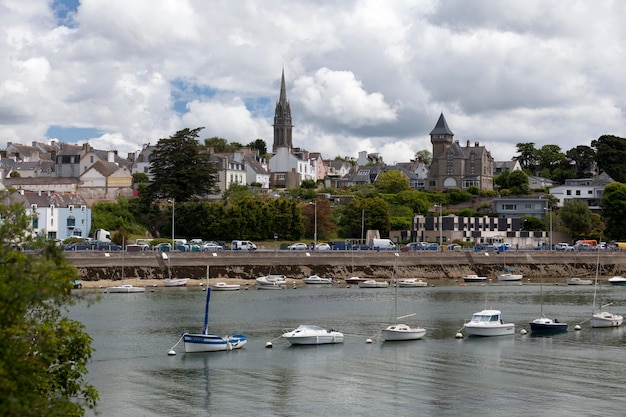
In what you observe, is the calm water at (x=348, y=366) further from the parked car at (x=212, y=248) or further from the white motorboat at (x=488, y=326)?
the parked car at (x=212, y=248)

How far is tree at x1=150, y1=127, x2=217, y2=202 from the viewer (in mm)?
104812

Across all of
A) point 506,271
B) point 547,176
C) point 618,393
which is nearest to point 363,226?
point 506,271

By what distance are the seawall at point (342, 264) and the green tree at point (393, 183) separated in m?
40.1

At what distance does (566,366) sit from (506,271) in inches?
2093

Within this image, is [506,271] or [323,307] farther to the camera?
[506,271]

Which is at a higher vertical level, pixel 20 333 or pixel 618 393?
pixel 20 333

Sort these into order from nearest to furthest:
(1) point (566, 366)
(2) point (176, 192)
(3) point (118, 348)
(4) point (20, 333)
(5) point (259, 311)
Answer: (4) point (20, 333) < (1) point (566, 366) < (3) point (118, 348) < (5) point (259, 311) < (2) point (176, 192)

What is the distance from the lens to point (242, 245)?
3686 inches

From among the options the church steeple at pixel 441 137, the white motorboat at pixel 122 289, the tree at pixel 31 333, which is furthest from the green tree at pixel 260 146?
the tree at pixel 31 333

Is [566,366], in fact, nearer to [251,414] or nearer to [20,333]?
[251,414]

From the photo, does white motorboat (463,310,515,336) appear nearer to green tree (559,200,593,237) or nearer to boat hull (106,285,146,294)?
boat hull (106,285,146,294)

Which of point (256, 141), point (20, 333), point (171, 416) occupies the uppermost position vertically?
point (256, 141)

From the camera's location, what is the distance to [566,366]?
134 ft

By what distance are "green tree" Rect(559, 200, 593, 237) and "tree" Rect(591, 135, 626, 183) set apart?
27.6 m
